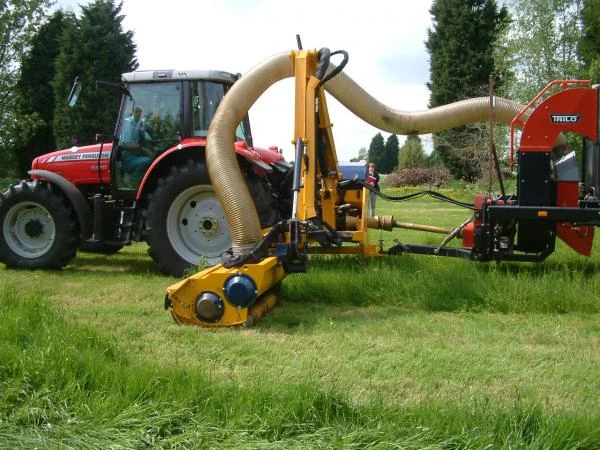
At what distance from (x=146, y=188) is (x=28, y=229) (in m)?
1.88

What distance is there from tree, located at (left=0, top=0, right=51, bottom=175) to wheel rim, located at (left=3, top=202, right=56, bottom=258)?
25.4 metres

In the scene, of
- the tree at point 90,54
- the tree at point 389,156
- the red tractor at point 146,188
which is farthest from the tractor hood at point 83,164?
the tree at point 389,156

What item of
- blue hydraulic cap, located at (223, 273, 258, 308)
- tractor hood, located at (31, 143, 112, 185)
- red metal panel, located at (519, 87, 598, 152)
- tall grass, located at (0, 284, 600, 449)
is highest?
red metal panel, located at (519, 87, 598, 152)

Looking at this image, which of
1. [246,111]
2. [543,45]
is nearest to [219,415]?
[246,111]

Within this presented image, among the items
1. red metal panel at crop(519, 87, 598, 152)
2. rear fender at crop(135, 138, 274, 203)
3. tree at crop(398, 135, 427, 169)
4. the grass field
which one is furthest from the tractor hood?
tree at crop(398, 135, 427, 169)

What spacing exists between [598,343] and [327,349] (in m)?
1.95

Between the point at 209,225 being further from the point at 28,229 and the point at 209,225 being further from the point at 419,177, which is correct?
the point at 419,177

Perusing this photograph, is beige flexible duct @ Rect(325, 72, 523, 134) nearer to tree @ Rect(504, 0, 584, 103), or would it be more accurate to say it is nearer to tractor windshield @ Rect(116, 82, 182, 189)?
tractor windshield @ Rect(116, 82, 182, 189)

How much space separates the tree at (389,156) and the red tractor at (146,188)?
57426 millimetres

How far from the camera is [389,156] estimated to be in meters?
66.5

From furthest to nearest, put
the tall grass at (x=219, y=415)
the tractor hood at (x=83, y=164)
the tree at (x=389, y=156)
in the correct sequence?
1. the tree at (x=389, y=156)
2. the tractor hood at (x=83, y=164)
3. the tall grass at (x=219, y=415)

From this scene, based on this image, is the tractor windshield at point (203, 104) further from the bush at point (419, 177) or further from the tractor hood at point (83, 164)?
the bush at point (419, 177)

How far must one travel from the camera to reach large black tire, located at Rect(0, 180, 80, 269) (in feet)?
26.9

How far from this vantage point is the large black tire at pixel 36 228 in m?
8.21
